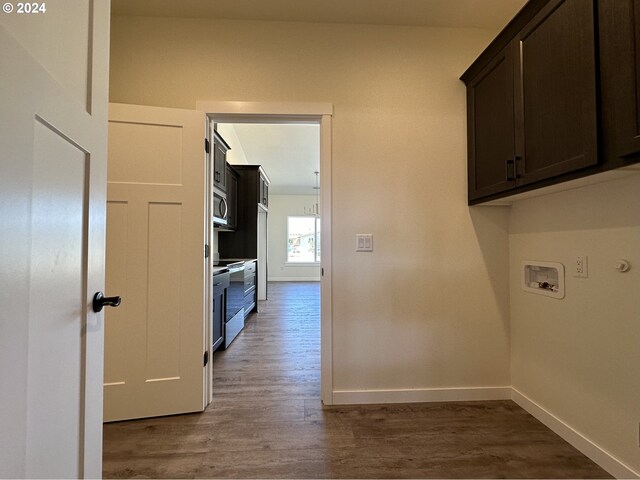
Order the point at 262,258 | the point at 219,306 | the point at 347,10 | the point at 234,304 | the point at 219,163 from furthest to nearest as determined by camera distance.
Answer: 1. the point at 262,258
2. the point at 234,304
3. the point at 219,163
4. the point at 219,306
5. the point at 347,10

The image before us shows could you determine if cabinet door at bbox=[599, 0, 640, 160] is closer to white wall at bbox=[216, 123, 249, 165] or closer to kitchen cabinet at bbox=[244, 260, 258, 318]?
kitchen cabinet at bbox=[244, 260, 258, 318]

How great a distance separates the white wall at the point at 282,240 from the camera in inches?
353

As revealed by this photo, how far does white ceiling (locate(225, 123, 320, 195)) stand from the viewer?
173 inches

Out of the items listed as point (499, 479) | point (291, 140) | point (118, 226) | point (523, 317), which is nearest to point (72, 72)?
point (118, 226)

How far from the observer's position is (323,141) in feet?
6.82

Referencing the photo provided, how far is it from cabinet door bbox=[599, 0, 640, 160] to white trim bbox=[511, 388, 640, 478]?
150 centimetres

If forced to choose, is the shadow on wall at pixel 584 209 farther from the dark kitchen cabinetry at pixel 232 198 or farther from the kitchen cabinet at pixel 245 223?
the kitchen cabinet at pixel 245 223

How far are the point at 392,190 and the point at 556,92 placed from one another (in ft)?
3.32

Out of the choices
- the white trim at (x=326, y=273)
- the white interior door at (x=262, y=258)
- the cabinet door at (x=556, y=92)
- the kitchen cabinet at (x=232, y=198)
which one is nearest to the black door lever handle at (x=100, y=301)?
the white trim at (x=326, y=273)

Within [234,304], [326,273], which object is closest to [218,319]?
[234,304]

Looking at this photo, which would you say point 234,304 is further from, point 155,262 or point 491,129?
point 491,129

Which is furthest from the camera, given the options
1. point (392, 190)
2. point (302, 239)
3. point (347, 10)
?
point (302, 239)

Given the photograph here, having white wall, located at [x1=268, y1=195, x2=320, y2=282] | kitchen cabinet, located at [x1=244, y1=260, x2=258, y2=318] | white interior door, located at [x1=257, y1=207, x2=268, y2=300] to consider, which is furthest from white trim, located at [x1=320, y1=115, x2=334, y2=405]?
white wall, located at [x1=268, y1=195, x2=320, y2=282]

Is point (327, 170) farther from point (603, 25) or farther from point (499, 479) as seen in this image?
point (499, 479)
